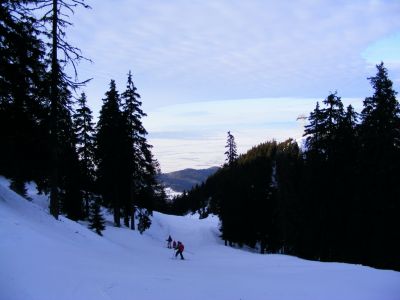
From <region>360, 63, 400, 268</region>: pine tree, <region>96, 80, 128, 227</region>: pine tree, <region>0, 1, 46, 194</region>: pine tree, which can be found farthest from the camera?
<region>96, 80, 128, 227</region>: pine tree

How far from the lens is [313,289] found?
49.8ft

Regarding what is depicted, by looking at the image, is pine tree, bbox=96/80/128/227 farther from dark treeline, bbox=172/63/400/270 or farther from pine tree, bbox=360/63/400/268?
pine tree, bbox=360/63/400/268

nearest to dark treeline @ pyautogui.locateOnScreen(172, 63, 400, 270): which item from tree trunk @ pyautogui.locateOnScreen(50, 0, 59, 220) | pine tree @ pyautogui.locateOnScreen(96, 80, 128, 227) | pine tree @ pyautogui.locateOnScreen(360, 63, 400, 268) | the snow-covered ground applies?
pine tree @ pyautogui.locateOnScreen(360, 63, 400, 268)

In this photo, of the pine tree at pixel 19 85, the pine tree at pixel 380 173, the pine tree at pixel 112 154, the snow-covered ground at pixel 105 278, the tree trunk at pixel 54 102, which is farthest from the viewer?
the pine tree at pixel 112 154

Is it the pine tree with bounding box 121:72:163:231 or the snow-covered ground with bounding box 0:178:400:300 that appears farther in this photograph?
the pine tree with bounding box 121:72:163:231

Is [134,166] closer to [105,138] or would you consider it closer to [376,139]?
[105,138]

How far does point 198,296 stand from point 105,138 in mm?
30639

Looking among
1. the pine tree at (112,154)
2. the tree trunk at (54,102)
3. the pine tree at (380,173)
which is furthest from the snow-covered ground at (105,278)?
the pine tree at (112,154)

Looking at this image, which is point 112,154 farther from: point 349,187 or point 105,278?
point 105,278

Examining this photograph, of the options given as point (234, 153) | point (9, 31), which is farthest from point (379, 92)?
point (234, 153)

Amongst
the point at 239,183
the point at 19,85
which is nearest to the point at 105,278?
the point at 19,85

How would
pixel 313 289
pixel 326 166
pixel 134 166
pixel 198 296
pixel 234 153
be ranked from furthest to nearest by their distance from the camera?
pixel 234 153, pixel 134 166, pixel 326 166, pixel 313 289, pixel 198 296

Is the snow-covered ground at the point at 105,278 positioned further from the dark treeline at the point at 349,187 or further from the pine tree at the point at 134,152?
the pine tree at the point at 134,152

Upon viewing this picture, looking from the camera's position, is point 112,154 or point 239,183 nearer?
point 112,154
